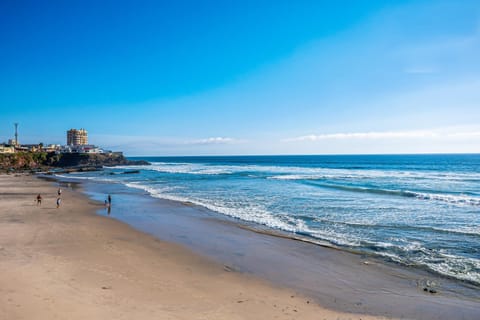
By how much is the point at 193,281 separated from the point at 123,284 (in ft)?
6.53

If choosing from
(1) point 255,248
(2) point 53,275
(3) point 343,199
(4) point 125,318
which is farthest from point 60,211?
(3) point 343,199

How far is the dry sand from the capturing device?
6969 millimetres

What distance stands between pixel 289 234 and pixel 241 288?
660 cm

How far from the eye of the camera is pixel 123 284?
854cm

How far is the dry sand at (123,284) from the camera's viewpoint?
6.97m

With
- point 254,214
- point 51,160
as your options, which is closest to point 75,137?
point 51,160

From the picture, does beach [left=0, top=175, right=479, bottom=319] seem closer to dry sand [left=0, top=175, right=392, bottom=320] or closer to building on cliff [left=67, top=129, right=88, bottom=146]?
dry sand [left=0, top=175, right=392, bottom=320]

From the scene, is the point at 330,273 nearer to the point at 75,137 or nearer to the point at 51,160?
the point at 51,160

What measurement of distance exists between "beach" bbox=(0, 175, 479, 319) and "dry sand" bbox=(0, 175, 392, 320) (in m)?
0.03

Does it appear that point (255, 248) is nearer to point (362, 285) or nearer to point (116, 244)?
point (362, 285)

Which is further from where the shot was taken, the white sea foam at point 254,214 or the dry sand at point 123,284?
the white sea foam at point 254,214

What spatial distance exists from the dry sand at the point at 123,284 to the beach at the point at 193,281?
0.08ft

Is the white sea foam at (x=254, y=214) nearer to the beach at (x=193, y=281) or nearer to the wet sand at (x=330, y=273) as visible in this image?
the wet sand at (x=330, y=273)

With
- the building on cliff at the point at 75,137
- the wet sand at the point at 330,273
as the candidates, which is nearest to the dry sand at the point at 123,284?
the wet sand at the point at 330,273
